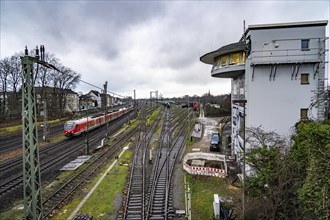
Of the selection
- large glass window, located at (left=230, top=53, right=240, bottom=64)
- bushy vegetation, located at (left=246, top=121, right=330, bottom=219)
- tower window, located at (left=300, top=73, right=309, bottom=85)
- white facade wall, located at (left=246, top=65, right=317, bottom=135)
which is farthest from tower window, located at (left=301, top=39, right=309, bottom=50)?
bushy vegetation, located at (left=246, top=121, right=330, bottom=219)

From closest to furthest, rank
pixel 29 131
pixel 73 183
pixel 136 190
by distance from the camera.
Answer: pixel 29 131 < pixel 136 190 < pixel 73 183

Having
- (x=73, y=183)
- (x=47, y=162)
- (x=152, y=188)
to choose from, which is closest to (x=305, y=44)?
(x=152, y=188)

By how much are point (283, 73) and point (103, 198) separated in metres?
15.6

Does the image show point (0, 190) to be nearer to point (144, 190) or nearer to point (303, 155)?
point (144, 190)

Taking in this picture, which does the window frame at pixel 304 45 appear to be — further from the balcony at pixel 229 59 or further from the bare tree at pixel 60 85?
the bare tree at pixel 60 85

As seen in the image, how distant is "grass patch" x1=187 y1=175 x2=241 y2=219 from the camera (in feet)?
44.4

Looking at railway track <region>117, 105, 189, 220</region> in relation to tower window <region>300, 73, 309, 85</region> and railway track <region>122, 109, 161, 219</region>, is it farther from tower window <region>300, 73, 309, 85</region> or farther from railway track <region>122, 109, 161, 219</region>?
tower window <region>300, 73, 309, 85</region>

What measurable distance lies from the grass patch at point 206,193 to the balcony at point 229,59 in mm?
9289

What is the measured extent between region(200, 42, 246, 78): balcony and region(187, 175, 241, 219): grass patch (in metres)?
9.29

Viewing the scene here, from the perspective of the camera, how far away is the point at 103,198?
1511 cm

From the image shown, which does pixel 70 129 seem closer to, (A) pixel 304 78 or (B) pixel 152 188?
(B) pixel 152 188

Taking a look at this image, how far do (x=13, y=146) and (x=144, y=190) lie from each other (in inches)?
887

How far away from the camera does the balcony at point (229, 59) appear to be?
2062 cm

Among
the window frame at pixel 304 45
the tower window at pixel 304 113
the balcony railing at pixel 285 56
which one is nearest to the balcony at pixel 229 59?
the balcony railing at pixel 285 56
